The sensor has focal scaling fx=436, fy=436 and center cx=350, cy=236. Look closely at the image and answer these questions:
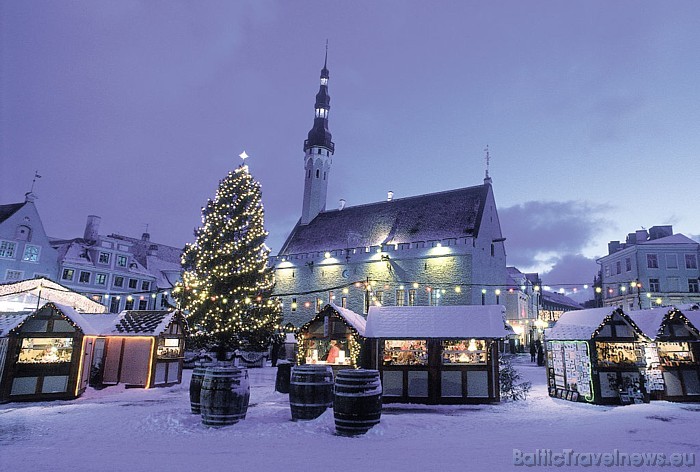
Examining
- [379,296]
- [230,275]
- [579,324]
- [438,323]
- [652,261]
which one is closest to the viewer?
[438,323]

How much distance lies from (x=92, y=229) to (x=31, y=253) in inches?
242

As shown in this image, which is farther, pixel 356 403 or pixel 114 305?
pixel 114 305

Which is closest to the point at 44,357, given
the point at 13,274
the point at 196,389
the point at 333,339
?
the point at 196,389

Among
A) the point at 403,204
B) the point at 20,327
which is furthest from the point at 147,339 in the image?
the point at 403,204

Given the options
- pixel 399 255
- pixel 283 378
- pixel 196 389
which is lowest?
pixel 283 378

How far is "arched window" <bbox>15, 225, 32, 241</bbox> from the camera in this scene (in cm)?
3250

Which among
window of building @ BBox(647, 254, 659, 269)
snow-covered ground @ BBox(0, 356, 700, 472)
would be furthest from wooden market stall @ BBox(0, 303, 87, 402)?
window of building @ BBox(647, 254, 659, 269)

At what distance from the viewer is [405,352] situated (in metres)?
14.6

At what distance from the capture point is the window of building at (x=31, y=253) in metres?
32.8

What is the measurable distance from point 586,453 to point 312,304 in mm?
33576

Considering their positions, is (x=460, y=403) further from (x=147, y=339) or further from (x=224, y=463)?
(x=147, y=339)

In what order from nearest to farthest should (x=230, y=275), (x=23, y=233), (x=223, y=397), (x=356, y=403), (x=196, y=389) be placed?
(x=356, y=403) < (x=223, y=397) < (x=196, y=389) < (x=230, y=275) < (x=23, y=233)

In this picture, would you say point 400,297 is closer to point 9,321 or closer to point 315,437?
point 9,321

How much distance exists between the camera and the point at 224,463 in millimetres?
6781
